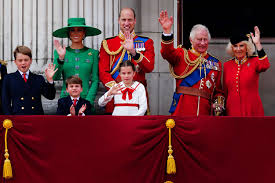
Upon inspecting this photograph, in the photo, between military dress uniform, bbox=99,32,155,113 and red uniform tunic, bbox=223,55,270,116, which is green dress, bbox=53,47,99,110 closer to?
military dress uniform, bbox=99,32,155,113

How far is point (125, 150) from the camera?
5531 mm

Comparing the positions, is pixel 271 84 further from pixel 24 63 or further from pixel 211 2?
pixel 24 63

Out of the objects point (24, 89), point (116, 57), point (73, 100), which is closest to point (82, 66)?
point (116, 57)

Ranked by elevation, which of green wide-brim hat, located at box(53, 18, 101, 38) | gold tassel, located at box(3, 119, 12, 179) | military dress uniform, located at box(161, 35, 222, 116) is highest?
green wide-brim hat, located at box(53, 18, 101, 38)

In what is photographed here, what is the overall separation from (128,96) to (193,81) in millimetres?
768

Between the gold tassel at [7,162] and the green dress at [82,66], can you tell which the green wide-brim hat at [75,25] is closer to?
the green dress at [82,66]

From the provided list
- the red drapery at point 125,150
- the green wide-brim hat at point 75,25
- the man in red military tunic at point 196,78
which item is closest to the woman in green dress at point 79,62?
the green wide-brim hat at point 75,25

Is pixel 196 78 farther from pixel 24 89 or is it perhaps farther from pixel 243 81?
pixel 24 89

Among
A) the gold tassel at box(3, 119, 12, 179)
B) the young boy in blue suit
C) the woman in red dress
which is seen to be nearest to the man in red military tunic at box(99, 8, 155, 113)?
the young boy in blue suit

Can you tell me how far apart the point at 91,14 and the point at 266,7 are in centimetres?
→ 282

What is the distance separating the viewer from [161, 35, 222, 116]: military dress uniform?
6512mm

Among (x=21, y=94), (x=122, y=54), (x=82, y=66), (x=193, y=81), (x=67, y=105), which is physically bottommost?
(x=67, y=105)

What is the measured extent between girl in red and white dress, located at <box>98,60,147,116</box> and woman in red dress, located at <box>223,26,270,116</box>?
99 centimetres

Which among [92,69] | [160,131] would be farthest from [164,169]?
[92,69]
